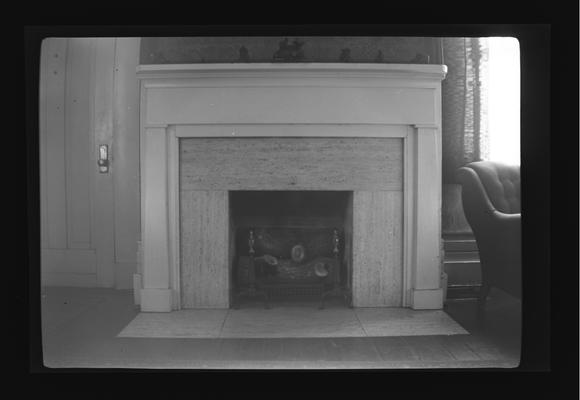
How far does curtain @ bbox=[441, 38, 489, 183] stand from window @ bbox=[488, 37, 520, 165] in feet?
0.09

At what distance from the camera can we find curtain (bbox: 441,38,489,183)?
197 cm

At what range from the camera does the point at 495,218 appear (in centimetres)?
200

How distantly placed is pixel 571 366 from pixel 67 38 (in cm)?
217

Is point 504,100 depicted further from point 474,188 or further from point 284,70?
point 284,70

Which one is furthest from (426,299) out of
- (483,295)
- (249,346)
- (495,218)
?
(249,346)

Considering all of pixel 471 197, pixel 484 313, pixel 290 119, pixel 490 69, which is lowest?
pixel 484 313

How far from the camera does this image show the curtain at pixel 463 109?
6.47 feet

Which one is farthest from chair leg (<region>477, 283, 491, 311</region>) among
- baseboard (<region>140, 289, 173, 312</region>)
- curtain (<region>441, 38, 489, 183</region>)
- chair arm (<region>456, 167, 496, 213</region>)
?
baseboard (<region>140, 289, 173, 312</region>)

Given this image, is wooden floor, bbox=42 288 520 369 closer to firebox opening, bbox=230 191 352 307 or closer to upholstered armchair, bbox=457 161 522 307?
upholstered armchair, bbox=457 161 522 307

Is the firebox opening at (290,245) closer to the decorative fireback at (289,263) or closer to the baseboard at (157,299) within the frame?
the decorative fireback at (289,263)

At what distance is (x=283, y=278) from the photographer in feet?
7.00

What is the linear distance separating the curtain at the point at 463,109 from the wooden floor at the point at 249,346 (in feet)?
1.85
